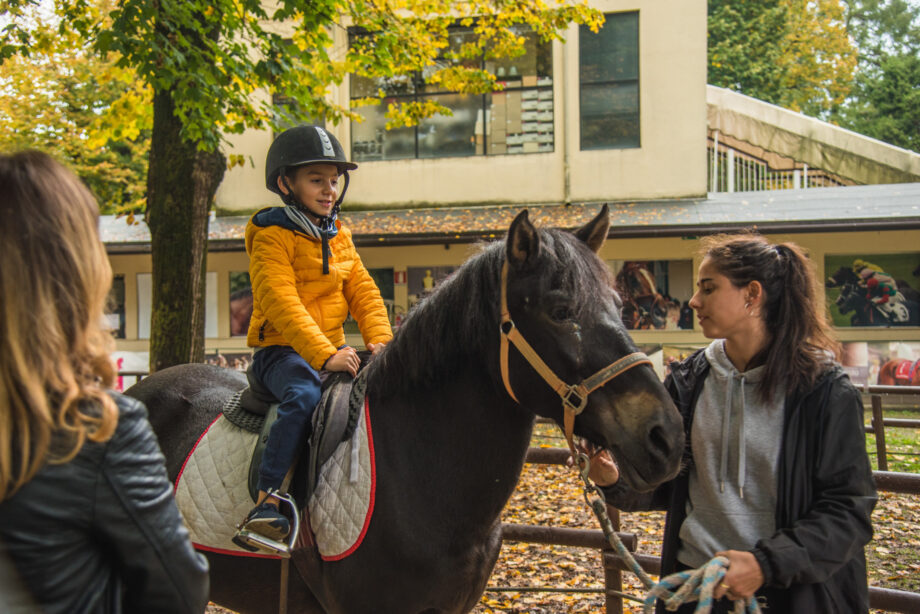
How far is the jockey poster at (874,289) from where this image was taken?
12.5m

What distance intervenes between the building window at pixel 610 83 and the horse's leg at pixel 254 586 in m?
13.2

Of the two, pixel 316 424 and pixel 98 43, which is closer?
pixel 316 424

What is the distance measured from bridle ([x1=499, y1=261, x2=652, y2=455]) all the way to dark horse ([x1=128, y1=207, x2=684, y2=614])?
0.02m

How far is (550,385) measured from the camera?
2049mm

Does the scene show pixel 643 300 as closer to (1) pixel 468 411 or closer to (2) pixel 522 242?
(1) pixel 468 411

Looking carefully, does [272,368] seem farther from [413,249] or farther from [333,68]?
[413,249]

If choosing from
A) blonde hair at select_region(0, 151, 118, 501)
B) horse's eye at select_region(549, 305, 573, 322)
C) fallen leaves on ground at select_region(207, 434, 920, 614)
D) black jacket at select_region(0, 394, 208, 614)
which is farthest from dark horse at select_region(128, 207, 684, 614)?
fallen leaves on ground at select_region(207, 434, 920, 614)

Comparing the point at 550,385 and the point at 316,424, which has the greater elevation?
the point at 550,385

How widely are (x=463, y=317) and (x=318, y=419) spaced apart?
681 mm

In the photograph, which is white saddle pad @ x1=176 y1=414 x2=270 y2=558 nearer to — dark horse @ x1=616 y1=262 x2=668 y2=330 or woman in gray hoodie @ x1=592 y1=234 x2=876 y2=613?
woman in gray hoodie @ x1=592 y1=234 x2=876 y2=613

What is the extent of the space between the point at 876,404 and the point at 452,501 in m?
6.38

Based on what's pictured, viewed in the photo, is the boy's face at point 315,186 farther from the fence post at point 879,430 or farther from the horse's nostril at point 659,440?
the fence post at point 879,430

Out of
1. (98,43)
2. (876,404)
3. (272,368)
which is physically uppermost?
(98,43)

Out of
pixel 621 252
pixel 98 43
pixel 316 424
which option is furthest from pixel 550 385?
pixel 621 252
